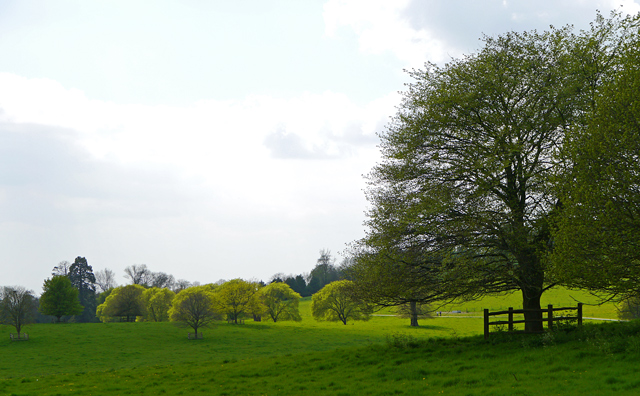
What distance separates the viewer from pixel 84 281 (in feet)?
422

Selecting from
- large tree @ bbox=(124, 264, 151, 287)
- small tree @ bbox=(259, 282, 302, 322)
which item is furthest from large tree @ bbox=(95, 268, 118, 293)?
small tree @ bbox=(259, 282, 302, 322)

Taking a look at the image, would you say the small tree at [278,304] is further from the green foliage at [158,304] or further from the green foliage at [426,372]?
the green foliage at [426,372]

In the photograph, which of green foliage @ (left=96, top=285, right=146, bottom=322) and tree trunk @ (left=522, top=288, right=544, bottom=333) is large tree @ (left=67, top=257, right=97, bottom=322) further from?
tree trunk @ (left=522, top=288, right=544, bottom=333)

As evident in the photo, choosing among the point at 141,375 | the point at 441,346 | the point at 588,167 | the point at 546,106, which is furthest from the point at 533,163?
the point at 141,375

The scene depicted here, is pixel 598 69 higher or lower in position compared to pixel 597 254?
higher

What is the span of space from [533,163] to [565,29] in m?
6.73

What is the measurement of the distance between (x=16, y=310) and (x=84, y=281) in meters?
71.5

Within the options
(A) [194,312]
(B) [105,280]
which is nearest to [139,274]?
(B) [105,280]

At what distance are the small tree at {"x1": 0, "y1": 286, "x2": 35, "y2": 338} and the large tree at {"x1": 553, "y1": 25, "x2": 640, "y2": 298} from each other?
69070 mm

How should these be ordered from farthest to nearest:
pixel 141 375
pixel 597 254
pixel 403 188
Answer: pixel 141 375 < pixel 403 188 < pixel 597 254

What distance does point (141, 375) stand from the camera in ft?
82.5

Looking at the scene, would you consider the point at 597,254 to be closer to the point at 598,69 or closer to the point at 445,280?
the point at 445,280

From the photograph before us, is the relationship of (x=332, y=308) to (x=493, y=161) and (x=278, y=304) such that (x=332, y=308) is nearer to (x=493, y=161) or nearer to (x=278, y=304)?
(x=278, y=304)

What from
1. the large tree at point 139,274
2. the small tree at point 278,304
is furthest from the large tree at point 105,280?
the small tree at point 278,304
